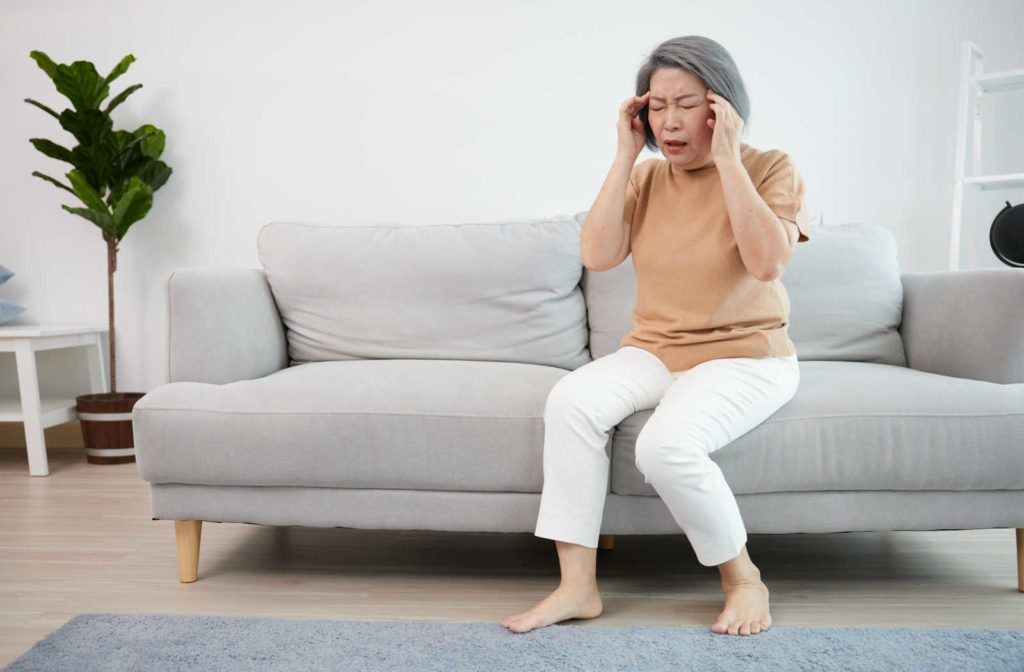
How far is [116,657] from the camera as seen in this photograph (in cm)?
128

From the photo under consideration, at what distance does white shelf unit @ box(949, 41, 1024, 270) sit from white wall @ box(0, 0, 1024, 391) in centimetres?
7

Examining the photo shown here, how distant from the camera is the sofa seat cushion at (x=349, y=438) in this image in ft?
5.03

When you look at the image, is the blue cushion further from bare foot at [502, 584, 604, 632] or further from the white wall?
bare foot at [502, 584, 604, 632]

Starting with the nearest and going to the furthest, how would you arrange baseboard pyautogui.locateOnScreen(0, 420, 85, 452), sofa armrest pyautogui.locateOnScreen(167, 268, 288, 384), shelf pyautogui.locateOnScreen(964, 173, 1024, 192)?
sofa armrest pyautogui.locateOnScreen(167, 268, 288, 384)
shelf pyautogui.locateOnScreen(964, 173, 1024, 192)
baseboard pyautogui.locateOnScreen(0, 420, 85, 452)

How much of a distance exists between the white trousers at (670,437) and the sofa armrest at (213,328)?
2.48 ft

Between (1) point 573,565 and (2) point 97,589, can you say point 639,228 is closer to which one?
Answer: (1) point 573,565

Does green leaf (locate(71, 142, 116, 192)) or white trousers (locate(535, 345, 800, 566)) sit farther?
green leaf (locate(71, 142, 116, 192))

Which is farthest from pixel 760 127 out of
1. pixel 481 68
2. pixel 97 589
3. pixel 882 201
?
pixel 97 589

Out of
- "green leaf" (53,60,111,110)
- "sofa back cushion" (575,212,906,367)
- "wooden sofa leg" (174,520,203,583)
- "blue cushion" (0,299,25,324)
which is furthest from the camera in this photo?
"blue cushion" (0,299,25,324)

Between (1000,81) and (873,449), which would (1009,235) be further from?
(873,449)

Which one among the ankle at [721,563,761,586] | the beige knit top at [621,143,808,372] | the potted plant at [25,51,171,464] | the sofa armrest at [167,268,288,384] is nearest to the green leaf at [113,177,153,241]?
the potted plant at [25,51,171,464]

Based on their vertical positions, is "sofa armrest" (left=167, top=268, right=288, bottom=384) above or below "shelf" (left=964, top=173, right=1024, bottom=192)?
below

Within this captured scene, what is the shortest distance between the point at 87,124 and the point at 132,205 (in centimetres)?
29

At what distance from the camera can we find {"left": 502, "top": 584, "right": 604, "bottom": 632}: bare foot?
53.7 inches
